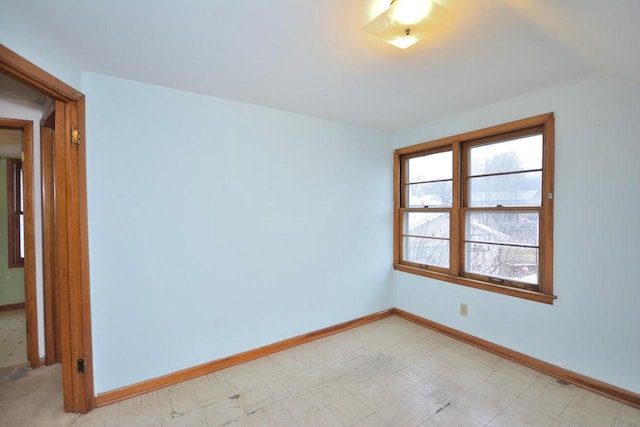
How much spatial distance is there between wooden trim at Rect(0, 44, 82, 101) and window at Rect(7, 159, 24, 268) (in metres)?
3.45

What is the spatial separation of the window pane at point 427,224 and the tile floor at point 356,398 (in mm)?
1281

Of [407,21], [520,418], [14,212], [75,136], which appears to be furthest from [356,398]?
[14,212]

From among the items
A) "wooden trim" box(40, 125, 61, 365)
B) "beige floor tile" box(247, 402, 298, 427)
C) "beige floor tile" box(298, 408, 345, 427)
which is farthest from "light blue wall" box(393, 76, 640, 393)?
"wooden trim" box(40, 125, 61, 365)

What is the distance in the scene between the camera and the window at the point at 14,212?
4004 mm

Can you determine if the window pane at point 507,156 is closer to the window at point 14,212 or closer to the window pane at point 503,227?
the window pane at point 503,227

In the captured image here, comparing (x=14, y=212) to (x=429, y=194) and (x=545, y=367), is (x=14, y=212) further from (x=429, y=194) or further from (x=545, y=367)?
(x=545, y=367)

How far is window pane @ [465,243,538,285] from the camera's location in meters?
2.52

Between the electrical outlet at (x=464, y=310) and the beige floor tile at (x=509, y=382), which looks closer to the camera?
the beige floor tile at (x=509, y=382)

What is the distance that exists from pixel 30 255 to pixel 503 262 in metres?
4.28

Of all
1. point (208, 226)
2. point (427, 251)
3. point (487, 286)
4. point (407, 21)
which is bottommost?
point (487, 286)

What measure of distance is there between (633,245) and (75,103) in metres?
3.92

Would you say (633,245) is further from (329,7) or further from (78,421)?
(78,421)

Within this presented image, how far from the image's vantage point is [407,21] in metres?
1.34

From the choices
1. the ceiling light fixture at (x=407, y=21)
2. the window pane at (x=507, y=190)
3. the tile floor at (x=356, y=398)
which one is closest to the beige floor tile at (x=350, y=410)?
the tile floor at (x=356, y=398)
